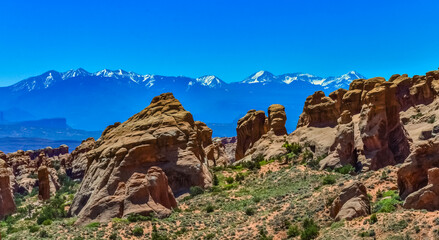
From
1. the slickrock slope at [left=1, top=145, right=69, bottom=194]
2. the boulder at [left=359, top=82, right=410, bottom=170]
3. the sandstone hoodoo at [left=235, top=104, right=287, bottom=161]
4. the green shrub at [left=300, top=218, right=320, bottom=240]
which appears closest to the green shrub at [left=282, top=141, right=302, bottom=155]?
the sandstone hoodoo at [left=235, top=104, right=287, bottom=161]

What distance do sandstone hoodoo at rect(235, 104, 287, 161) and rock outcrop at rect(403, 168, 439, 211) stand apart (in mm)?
48172

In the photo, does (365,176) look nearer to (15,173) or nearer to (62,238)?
(62,238)

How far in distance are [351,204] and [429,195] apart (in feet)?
17.9

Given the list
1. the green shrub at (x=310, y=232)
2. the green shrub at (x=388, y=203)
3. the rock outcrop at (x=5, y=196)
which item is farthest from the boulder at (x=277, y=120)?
the green shrub at (x=310, y=232)

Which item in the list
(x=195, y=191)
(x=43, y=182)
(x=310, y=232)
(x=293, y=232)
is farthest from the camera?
(x=43, y=182)

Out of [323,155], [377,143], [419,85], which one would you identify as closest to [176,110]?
[323,155]

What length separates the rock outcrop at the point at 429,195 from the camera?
32188 millimetres

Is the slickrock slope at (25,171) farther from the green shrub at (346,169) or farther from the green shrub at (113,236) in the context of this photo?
the green shrub at (346,169)

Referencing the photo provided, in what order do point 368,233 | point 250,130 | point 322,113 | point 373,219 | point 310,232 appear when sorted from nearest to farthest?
point 368,233 → point 373,219 → point 310,232 → point 322,113 → point 250,130

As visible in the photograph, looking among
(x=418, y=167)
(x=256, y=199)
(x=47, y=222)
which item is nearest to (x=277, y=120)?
(x=256, y=199)

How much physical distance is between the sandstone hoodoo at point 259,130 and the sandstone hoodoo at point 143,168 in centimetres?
2228

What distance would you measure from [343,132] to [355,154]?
3.03m

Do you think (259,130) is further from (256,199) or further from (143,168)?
(256,199)

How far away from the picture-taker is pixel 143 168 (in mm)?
57812
